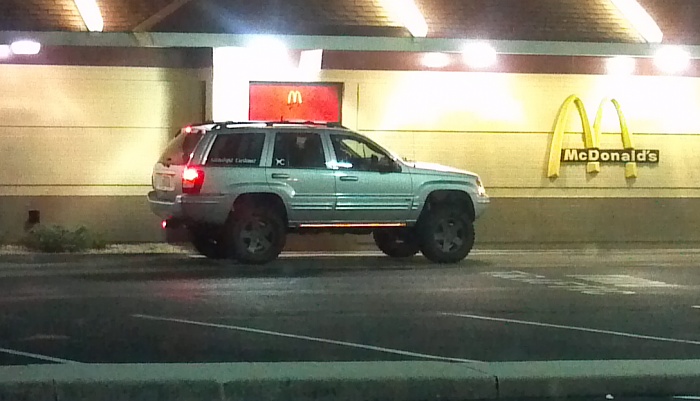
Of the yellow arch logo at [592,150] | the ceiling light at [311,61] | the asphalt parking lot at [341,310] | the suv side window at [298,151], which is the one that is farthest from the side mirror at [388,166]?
the yellow arch logo at [592,150]

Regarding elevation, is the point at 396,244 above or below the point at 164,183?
below

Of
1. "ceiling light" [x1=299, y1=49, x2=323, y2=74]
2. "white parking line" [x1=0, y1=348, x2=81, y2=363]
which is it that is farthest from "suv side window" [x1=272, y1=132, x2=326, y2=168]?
"white parking line" [x1=0, y1=348, x2=81, y2=363]

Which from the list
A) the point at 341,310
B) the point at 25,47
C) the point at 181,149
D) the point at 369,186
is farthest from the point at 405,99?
the point at 341,310

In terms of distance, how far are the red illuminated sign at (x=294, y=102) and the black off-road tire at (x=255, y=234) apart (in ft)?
15.5

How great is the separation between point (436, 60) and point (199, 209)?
Answer: 703 centimetres

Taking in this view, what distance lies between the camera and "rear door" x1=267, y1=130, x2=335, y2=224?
58.1ft

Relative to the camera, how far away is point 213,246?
18938mm

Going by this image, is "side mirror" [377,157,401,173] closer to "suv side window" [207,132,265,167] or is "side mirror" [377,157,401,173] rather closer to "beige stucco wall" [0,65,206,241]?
"suv side window" [207,132,265,167]

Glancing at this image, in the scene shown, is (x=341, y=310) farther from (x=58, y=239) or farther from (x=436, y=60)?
(x=436, y=60)

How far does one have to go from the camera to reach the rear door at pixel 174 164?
17.4 metres

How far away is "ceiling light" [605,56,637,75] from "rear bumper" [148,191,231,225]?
351 inches

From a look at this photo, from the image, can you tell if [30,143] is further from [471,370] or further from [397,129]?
[471,370]

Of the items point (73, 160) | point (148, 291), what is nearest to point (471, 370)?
point (148, 291)

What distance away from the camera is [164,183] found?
17766 mm
